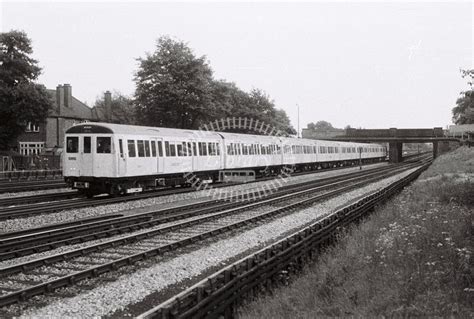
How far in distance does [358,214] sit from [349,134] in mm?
71517

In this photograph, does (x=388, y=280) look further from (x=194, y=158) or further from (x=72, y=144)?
(x=194, y=158)

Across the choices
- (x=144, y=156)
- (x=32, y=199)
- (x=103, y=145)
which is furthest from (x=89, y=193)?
(x=144, y=156)

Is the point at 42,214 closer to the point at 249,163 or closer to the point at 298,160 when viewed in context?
the point at 249,163

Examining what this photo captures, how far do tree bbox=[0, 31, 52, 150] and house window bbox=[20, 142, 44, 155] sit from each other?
28.3 ft

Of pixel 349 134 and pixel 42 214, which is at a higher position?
pixel 349 134

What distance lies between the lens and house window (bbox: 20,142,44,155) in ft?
166

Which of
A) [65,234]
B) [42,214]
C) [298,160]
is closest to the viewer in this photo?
[65,234]

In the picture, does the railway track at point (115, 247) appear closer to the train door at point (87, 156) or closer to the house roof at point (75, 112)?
the train door at point (87, 156)

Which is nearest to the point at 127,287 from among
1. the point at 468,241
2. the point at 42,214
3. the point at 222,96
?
the point at 468,241

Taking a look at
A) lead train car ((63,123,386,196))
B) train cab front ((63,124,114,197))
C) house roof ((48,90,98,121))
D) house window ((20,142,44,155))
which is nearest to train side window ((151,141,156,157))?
lead train car ((63,123,386,196))

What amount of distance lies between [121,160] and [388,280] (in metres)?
→ 14.4

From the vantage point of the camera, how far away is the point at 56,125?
53500 millimetres

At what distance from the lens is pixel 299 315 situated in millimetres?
6152

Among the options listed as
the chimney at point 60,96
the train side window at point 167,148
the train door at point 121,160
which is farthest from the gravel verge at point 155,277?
the chimney at point 60,96
